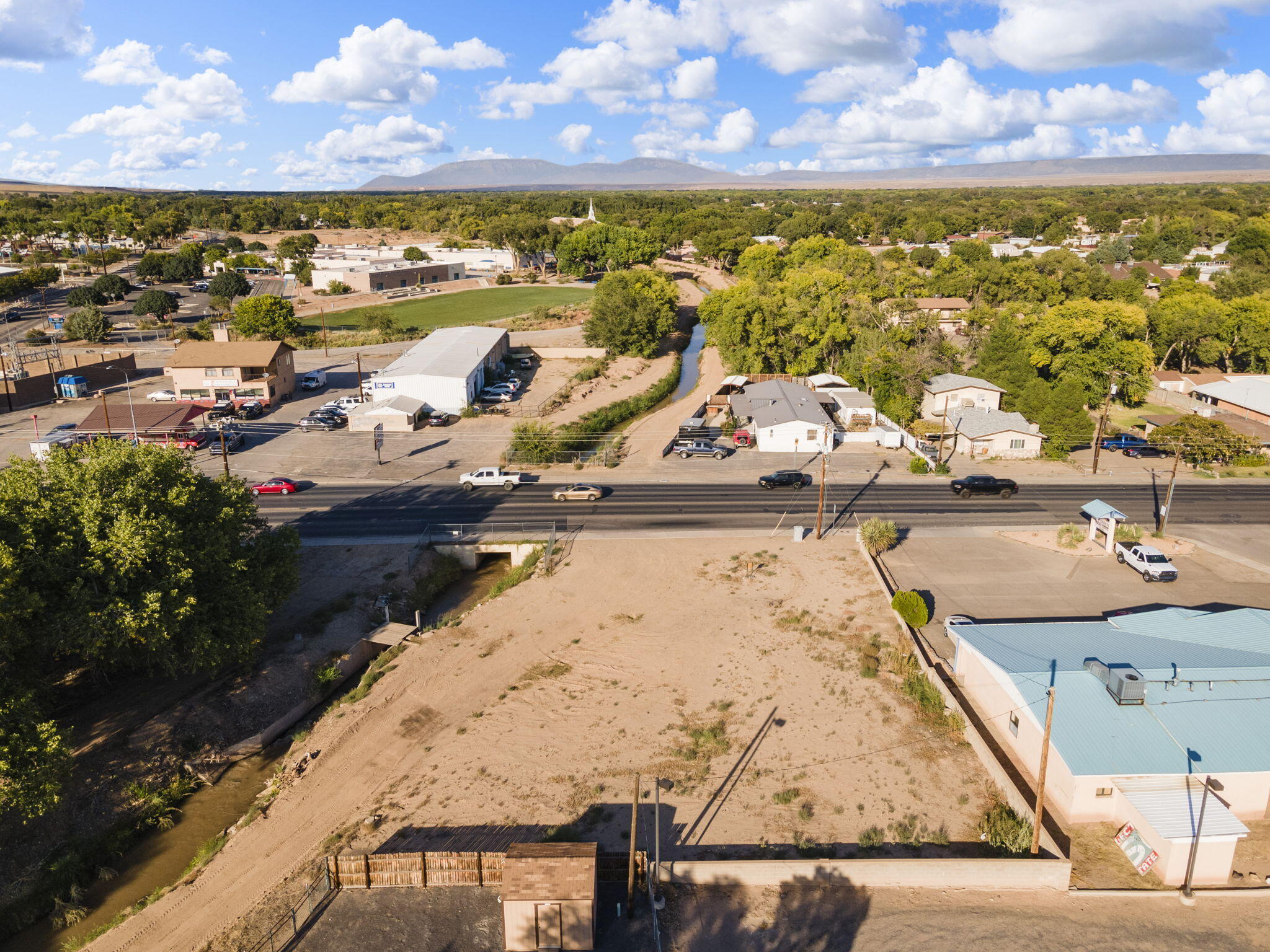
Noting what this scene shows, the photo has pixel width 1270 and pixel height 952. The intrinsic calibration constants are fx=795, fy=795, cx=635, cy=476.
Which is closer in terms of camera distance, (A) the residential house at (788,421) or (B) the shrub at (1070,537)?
(B) the shrub at (1070,537)

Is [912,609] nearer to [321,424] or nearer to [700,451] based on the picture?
[700,451]

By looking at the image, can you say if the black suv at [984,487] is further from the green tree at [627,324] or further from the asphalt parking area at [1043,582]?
the green tree at [627,324]

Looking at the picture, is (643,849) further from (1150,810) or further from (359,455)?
(359,455)

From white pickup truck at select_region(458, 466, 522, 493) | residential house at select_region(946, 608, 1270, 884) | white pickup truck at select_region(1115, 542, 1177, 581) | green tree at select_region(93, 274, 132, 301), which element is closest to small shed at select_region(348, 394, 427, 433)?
white pickup truck at select_region(458, 466, 522, 493)

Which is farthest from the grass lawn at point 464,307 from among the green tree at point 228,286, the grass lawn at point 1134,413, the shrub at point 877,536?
the shrub at point 877,536

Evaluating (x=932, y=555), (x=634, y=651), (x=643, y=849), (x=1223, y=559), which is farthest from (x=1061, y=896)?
(x=1223, y=559)

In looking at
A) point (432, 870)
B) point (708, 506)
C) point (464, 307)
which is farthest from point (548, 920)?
point (464, 307)

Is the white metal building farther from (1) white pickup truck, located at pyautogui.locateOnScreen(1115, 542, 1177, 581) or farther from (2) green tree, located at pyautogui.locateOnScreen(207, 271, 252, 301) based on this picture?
(2) green tree, located at pyautogui.locateOnScreen(207, 271, 252, 301)
